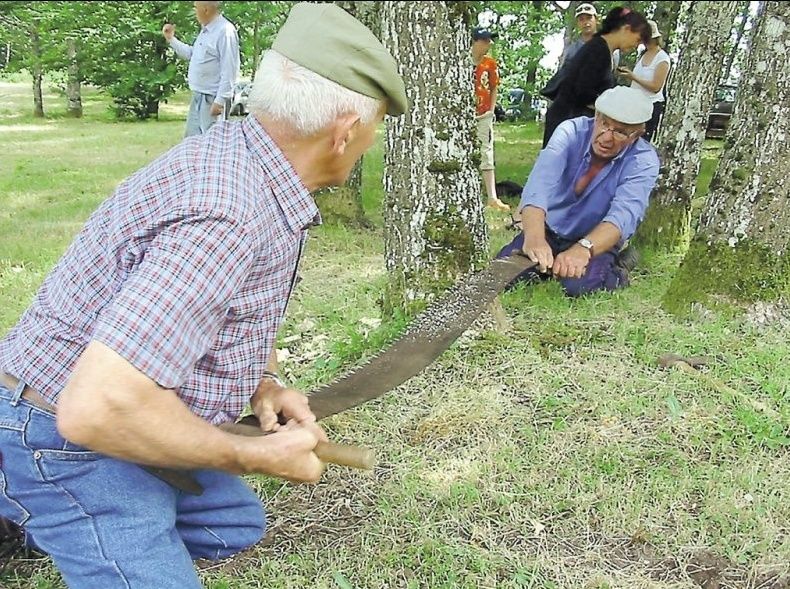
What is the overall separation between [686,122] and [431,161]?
9.29ft

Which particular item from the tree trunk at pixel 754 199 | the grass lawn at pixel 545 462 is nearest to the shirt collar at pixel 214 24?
the grass lawn at pixel 545 462

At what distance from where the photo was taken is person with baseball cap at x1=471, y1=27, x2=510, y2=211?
7.35 meters

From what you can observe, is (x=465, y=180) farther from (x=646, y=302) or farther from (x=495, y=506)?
(x=495, y=506)

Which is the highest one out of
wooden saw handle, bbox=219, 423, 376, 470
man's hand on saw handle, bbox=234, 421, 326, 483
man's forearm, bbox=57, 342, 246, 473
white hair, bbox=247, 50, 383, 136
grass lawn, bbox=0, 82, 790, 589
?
white hair, bbox=247, 50, 383, 136

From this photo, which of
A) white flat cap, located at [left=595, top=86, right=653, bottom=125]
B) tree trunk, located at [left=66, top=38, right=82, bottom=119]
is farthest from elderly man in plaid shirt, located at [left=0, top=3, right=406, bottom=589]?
tree trunk, located at [left=66, top=38, right=82, bottom=119]

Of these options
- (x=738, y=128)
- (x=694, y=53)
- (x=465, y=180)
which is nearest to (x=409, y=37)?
(x=465, y=180)

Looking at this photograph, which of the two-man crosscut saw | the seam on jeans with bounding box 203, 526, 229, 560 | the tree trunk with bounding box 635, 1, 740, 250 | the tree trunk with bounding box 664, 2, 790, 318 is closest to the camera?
the two-man crosscut saw

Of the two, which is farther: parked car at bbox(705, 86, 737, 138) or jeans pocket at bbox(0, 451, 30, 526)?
parked car at bbox(705, 86, 737, 138)

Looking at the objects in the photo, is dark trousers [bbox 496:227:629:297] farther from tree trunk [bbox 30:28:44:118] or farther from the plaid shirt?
tree trunk [bbox 30:28:44:118]

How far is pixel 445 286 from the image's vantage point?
3.86 metres

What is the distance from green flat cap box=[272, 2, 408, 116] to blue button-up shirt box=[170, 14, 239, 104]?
15.8 ft

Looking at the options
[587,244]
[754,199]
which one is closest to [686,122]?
[754,199]

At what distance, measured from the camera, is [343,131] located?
169 cm

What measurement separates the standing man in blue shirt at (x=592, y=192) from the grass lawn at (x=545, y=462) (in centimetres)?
32
